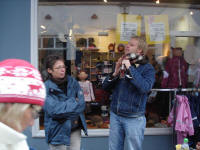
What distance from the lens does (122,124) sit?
3.21 m

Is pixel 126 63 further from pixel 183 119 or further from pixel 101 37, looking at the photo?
pixel 101 37

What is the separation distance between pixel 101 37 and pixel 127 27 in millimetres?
825

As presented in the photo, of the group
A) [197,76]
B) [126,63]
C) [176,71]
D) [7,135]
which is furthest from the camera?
[176,71]

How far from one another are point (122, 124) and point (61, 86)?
2.55ft

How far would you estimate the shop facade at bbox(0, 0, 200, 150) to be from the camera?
14.2 feet

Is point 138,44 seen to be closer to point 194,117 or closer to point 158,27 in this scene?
point 194,117

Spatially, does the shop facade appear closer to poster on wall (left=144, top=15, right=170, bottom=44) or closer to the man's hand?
poster on wall (left=144, top=15, right=170, bottom=44)

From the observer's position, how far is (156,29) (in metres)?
4.90

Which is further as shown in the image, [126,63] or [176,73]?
[176,73]

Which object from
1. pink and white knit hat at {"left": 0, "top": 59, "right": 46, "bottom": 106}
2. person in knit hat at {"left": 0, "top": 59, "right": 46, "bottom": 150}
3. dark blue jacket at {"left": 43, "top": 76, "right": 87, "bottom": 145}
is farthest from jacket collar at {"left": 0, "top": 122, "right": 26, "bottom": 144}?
dark blue jacket at {"left": 43, "top": 76, "right": 87, "bottom": 145}

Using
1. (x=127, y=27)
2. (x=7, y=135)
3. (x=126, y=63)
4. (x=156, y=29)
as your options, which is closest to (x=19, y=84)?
(x=7, y=135)

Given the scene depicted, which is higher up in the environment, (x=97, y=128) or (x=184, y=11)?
(x=184, y=11)

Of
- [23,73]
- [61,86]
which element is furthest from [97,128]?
[23,73]

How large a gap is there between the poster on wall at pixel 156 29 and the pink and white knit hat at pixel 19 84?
3827 millimetres
